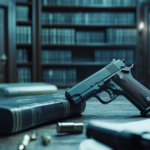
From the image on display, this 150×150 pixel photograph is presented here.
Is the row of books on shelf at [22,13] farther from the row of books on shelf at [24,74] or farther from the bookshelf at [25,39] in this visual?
the row of books on shelf at [24,74]

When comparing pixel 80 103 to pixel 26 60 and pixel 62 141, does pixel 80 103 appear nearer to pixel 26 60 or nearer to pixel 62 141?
pixel 62 141

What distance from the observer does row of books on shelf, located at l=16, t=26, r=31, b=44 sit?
2.74 meters

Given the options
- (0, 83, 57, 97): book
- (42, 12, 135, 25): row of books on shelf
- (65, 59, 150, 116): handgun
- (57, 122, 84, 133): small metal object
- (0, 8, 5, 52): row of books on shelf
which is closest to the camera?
(57, 122, 84, 133): small metal object

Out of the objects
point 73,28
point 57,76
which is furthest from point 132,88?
point 73,28

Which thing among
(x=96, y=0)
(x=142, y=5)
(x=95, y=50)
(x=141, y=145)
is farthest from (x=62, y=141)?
(x=142, y=5)

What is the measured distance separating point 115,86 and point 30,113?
378mm

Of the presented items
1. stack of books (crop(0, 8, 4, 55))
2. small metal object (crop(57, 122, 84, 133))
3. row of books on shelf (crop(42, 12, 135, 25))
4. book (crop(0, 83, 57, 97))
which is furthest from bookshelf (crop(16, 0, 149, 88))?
small metal object (crop(57, 122, 84, 133))

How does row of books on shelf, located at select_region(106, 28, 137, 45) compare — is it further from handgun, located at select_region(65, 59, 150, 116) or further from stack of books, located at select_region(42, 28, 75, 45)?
handgun, located at select_region(65, 59, 150, 116)

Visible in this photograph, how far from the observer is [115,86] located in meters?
0.76

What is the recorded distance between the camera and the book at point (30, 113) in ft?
1.59

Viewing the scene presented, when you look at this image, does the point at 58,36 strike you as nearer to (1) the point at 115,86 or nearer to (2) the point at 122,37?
(2) the point at 122,37

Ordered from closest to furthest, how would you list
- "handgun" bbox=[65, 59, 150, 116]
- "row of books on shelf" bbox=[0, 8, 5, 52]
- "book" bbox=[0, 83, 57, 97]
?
1. "handgun" bbox=[65, 59, 150, 116]
2. "book" bbox=[0, 83, 57, 97]
3. "row of books on shelf" bbox=[0, 8, 5, 52]

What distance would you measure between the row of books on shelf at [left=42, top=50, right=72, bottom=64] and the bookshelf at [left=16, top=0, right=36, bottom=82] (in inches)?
6.4

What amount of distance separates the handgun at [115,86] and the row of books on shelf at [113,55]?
2067mm
